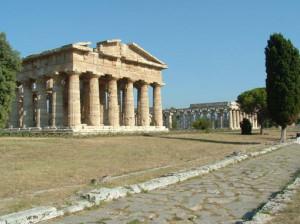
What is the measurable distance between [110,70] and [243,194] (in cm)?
4142

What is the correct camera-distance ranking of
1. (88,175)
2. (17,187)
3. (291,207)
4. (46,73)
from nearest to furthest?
(291,207), (17,187), (88,175), (46,73)

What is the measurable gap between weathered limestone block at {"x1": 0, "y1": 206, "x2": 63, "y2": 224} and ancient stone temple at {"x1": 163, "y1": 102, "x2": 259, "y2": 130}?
346 ft

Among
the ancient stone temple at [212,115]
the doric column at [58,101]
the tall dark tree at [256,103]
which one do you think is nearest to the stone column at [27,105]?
the doric column at [58,101]

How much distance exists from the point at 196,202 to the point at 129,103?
4512 cm

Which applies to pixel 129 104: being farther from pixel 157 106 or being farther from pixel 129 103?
pixel 157 106

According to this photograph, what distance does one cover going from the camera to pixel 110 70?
50312 mm

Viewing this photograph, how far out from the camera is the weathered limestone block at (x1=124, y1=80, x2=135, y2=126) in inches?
2094

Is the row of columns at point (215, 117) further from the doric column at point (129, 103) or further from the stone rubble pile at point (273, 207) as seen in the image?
the stone rubble pile at point (273, 207)

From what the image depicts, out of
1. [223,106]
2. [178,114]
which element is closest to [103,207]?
[223,106]

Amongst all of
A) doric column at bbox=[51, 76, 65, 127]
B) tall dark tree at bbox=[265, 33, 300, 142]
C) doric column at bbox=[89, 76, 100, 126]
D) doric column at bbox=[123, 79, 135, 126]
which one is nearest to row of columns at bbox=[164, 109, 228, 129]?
doric column at bbox=[123, 79, 135, 126]

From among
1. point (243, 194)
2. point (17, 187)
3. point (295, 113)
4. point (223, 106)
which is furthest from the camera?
point (223, 106)

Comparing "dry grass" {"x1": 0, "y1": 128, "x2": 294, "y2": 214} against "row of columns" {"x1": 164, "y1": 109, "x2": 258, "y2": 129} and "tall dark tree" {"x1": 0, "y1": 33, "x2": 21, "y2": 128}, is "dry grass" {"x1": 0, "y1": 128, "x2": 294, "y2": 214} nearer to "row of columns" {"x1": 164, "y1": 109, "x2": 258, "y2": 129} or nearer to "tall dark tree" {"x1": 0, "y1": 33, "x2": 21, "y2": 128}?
"tall dark tree" {"x1": 0, "y1": 33, "x2": 21, "y2": 128}

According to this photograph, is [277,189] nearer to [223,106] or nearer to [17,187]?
[17,187]

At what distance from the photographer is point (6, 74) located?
35656 millimetres
